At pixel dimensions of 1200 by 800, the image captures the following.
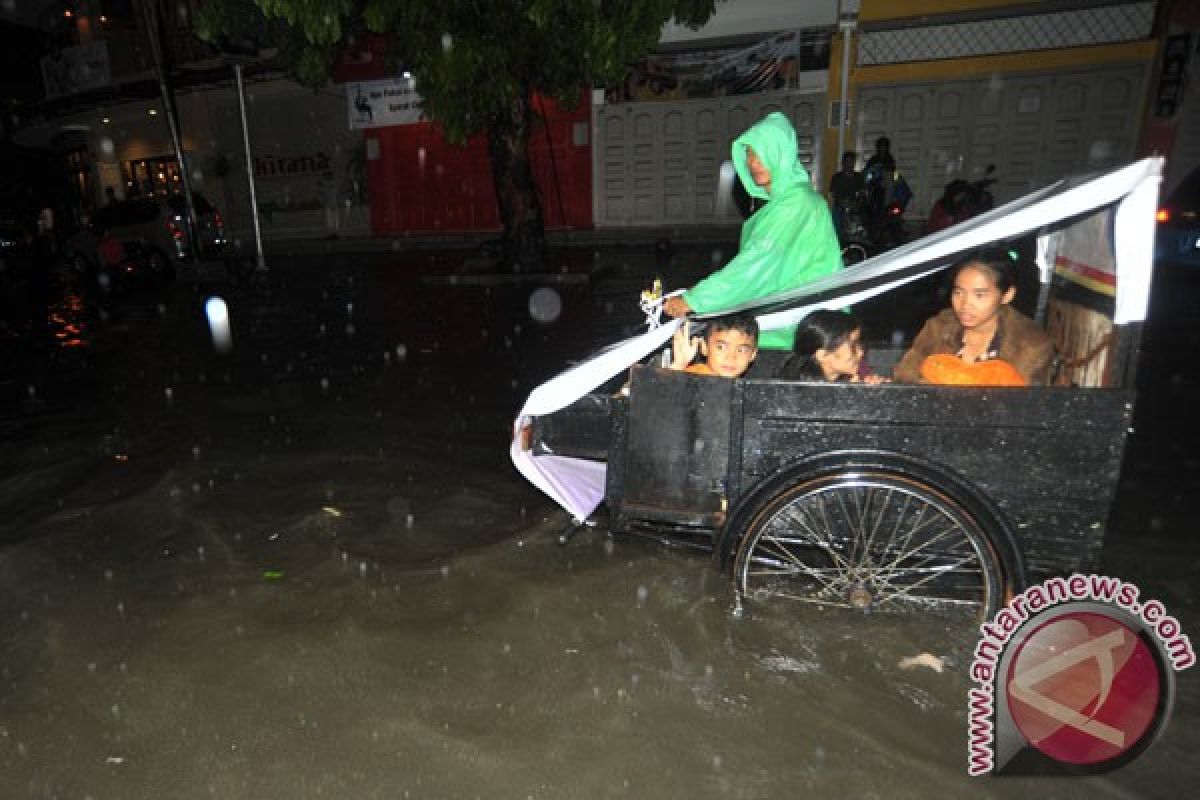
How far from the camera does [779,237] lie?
10.7 ft

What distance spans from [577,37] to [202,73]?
18.2 meters

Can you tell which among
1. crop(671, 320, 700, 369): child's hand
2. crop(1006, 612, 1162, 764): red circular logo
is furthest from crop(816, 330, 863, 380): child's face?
crop(1006, 612, 1162, 764): red circular logo

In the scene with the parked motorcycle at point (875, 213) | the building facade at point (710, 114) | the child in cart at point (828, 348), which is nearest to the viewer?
the child in cart at point (828, 348)

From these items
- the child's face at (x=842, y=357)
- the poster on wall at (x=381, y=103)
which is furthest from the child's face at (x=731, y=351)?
the poster on wall at (x=381, y=103)

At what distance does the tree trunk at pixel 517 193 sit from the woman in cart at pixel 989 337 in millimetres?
9964

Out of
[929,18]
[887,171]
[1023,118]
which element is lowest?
[887,171]

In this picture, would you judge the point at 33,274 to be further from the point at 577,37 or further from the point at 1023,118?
the point at 1023,118

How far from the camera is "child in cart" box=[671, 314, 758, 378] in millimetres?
3064

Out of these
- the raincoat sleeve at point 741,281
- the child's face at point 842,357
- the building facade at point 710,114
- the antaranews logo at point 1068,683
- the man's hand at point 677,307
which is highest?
the building facade at point 710,114

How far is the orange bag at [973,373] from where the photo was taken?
270 centimetres

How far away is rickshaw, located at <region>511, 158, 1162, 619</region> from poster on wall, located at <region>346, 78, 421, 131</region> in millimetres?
19474

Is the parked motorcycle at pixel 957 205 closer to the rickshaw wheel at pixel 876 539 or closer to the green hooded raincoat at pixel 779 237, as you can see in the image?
the green hooded raincoat at pixel 779 237

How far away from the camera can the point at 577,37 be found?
933 cm


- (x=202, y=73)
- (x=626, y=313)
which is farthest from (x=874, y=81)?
(x=202, y=73)
